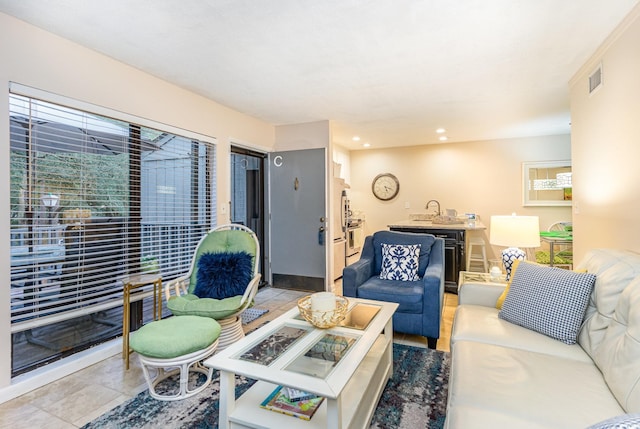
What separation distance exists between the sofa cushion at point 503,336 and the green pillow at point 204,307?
5.18 feet

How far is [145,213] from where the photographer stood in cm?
285

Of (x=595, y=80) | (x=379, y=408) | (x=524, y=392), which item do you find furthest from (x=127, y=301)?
(x=595, y=80)

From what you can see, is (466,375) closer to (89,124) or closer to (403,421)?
(403,421)

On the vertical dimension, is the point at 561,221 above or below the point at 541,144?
below

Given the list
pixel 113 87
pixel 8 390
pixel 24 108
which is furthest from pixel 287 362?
pixel 113 87

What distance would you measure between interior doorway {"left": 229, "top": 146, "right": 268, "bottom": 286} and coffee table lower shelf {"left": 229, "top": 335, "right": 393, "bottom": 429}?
8.66 ft

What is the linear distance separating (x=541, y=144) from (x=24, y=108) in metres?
6.64

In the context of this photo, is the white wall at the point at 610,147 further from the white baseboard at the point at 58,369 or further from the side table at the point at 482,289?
the white baseboard at the point at 58,369

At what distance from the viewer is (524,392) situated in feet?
3.99

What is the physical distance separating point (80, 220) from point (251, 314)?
1.87m

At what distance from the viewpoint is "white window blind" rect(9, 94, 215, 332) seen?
2047mm

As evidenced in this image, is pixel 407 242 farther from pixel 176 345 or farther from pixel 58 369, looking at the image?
pixel 58 369

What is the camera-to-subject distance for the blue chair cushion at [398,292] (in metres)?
2.58

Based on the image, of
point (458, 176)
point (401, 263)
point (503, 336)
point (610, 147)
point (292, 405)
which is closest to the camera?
point (292, 405)
